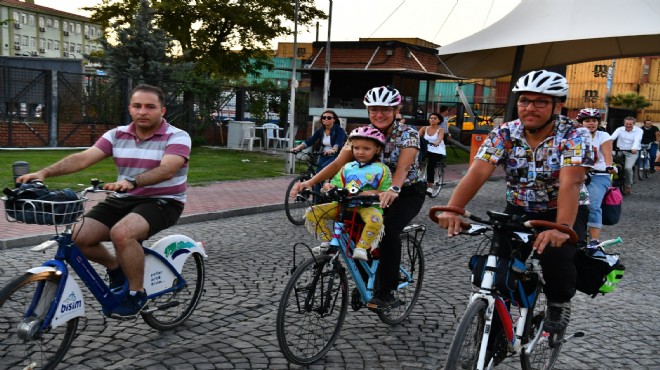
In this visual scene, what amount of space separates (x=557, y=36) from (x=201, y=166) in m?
11.8

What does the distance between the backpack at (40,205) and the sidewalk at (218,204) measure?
4.32 metres

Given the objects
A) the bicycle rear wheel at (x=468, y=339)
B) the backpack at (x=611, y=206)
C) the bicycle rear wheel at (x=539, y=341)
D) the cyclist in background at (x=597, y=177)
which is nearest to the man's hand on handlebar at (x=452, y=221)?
the bicycle rear wheel at (x=468, y=339)

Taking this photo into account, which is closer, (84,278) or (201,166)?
(84,278)

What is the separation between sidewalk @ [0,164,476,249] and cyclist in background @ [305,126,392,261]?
4646 mm

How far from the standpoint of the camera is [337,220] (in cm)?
436

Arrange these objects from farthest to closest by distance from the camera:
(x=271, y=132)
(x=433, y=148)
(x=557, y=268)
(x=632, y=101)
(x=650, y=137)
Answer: (x=632, y=101) < (x=271, y=132) < (x=650, y=137) < (x=433, y=148) < (x=557, y=268)

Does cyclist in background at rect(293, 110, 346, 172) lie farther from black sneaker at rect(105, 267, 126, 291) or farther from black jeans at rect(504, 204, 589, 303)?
black jeans at rect(504, 204, 589, 303)

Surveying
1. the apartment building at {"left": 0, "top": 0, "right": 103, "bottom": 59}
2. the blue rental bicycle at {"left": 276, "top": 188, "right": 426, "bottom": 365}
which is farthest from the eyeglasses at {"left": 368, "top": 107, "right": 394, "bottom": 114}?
the apartment building at {"left": 0, "top": 0, "right": 103, "bottom": 59}

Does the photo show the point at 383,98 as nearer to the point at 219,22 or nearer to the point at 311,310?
the point at 311,310

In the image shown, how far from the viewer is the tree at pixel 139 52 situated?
863 inches

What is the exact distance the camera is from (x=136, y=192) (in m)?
4.38

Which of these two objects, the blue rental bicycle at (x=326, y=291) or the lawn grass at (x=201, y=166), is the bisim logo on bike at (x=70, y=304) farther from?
the lawn grass at (x=201, y=166)

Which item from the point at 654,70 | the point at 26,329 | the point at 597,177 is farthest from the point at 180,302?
the point at 654,70

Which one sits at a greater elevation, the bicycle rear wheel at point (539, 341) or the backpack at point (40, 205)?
the backpack at point (40, 205)
